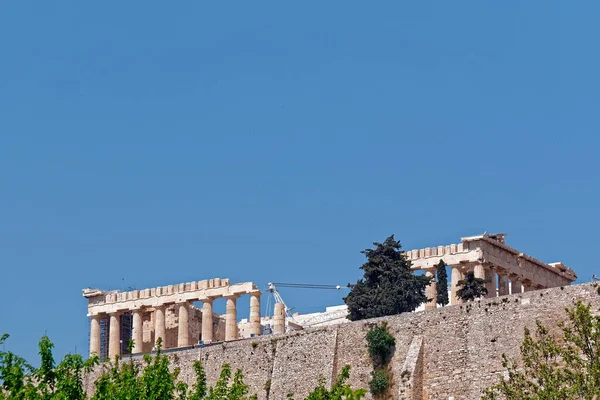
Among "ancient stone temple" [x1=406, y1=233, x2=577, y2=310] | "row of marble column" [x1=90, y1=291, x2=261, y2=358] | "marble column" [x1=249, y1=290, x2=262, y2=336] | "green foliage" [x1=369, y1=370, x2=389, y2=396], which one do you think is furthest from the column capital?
"green foliage" [x1=369, y1=370, x2=389, y2=396]

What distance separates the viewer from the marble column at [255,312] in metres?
77.1

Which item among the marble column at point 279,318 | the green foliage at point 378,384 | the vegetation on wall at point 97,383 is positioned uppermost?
the marble column at point 279,318

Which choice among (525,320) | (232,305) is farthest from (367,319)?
(232,305)

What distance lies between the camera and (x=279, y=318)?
250 ft

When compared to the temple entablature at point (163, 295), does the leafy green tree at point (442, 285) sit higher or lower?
lower

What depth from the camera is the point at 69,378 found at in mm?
45625

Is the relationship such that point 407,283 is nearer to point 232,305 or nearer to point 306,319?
point 232,305

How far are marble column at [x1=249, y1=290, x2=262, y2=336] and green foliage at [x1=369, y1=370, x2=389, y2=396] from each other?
17807 mm

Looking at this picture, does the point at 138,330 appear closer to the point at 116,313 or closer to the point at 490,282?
the point at 116,313

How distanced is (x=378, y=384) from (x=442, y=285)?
11.3 meters

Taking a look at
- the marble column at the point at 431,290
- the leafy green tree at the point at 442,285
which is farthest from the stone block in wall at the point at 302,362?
the marble column at the point at 431,290

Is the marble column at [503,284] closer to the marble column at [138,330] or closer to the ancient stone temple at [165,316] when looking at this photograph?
the ancient stone temple at [165,316]

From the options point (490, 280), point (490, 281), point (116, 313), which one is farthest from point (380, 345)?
→ point (116, 313)

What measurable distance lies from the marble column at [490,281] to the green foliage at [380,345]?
415 inches
